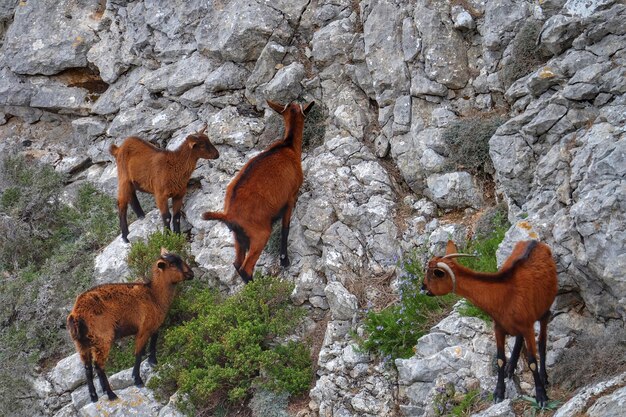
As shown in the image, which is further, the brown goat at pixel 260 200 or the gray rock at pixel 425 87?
the gray rock at pixel 425 87

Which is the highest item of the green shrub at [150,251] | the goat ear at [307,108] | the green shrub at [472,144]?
the goat ear at [307,108]

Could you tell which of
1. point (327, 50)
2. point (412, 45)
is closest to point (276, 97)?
point (327, 50)

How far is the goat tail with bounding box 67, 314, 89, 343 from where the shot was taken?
32.2 feet

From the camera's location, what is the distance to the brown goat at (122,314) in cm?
991

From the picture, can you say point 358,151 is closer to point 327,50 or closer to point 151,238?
point 327,50

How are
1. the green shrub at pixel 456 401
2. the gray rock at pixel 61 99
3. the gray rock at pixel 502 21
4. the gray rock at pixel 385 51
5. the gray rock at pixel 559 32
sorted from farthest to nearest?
the gray rock at pixel 61 99 → the gray rock at pixel 385 51 → the gray rock at pixel 502 21 → the gray rock at pixel 559 32 → the green shrub at pixel 456 401

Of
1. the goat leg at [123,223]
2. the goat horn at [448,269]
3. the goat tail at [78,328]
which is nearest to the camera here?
the goat horn at [448,269]

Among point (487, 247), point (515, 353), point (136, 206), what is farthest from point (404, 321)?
point (136, 206)

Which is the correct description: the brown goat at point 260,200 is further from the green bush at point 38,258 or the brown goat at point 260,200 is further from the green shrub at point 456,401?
the green shrub at point 456,401

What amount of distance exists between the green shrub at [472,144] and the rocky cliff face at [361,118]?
0.18 ft

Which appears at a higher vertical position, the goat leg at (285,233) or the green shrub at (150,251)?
the goat leg at (285,233)

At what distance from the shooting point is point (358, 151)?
11.8 m

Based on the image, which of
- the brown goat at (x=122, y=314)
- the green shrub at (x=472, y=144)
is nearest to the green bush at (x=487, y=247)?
the green shrub at (x=472, y=144)

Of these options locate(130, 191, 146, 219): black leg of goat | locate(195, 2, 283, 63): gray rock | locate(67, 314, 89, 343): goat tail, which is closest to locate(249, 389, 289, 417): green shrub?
locate(67, 314, 89, 343): goat tail
